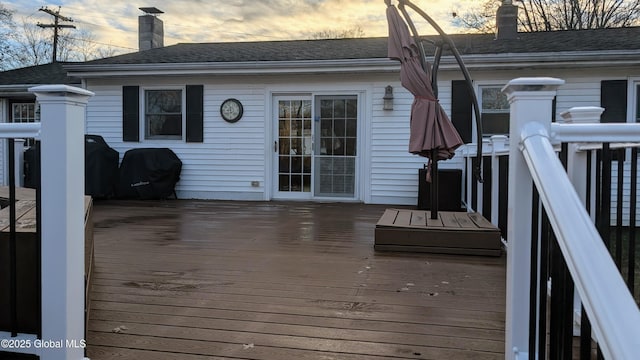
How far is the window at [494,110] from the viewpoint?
692 centimetres

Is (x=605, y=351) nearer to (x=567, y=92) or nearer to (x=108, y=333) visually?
(x=108, y=333)

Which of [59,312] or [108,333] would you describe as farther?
[108,333]

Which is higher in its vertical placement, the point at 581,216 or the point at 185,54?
the point at 185,54

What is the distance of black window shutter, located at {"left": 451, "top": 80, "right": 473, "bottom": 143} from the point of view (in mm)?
6868

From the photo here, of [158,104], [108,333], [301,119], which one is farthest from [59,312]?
[158,104]

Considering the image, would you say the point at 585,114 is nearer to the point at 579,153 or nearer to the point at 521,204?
the point at 579,153

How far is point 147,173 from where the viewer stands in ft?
24.1

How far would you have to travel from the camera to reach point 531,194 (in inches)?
55.1

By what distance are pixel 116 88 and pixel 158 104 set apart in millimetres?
787

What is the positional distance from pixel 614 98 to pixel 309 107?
4374 millimetres

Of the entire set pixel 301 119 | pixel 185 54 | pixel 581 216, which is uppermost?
pixel 185 54

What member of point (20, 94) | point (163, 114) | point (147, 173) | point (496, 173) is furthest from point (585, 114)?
point (20, 94)

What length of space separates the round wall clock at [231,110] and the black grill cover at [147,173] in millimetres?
1091

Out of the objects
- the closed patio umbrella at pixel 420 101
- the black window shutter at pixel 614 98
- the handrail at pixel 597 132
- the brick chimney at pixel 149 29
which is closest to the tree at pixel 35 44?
the brick chimney at pixel 149 29
